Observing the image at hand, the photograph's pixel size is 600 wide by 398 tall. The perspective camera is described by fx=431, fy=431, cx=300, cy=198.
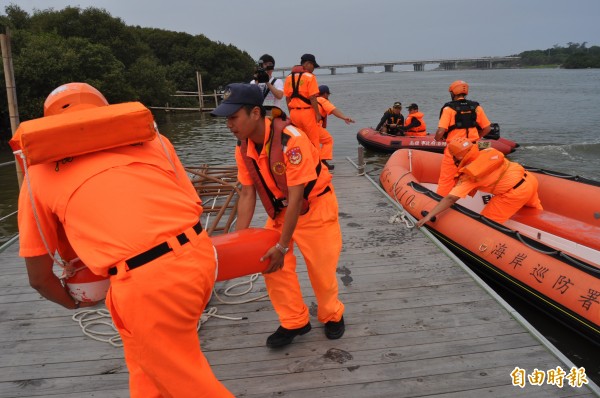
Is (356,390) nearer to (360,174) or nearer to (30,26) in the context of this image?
(360,174)

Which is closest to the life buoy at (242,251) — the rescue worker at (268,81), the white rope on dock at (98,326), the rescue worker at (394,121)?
the white rope on dock at (98,326)

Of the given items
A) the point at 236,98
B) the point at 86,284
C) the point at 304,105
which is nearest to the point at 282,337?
the point at 86,284

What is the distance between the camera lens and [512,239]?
14.4ft

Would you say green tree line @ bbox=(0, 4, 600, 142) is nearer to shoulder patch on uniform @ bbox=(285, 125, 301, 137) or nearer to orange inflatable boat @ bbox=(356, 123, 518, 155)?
shoulder patch on uniform @ bbox=(285, 125, 301, 137)

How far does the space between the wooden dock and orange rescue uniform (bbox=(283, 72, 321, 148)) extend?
3075mm

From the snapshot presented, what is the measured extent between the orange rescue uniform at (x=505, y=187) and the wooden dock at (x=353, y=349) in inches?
53.1

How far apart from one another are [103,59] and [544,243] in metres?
20.6

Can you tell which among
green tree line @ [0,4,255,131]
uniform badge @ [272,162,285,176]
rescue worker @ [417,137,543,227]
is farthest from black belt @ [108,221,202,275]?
green tree line @ [0,4,255,131]

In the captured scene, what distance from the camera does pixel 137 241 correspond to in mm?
1430

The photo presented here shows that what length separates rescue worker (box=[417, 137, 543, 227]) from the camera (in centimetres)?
474

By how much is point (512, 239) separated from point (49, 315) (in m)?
4.26

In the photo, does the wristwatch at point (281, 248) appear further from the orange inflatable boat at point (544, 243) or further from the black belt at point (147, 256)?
the orange inflatable boat at point (544, 243)

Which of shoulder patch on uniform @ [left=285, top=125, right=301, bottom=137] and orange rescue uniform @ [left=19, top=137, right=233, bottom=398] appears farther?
shoulder patch on uniform @ [left=285, top=125, right=301, bottom=137]

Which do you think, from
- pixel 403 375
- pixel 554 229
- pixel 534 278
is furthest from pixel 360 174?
pixel 403 375
